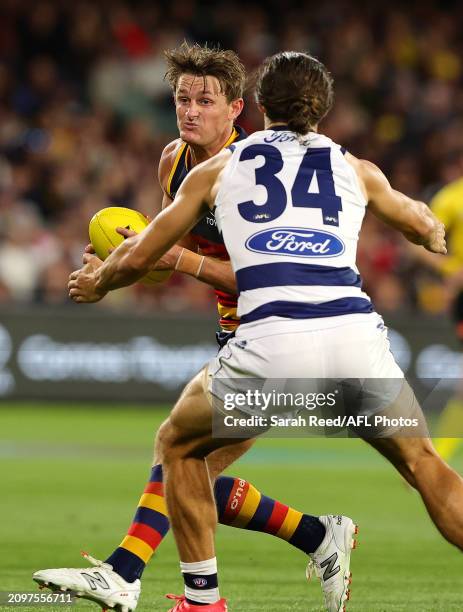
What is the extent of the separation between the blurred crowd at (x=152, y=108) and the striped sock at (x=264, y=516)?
1039cm

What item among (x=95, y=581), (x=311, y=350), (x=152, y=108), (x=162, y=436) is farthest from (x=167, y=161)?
(x=152, y=108)

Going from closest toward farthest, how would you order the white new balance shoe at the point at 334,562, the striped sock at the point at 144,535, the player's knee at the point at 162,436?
the player's knee at the point at 162,436
the striped sock at the point at 144,535
the white new balance shoe at the point at 334,562

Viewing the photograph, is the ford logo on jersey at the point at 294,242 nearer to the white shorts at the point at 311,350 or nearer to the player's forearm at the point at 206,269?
the white shorts at the point at 311,350

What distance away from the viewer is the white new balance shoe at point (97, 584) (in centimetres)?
533

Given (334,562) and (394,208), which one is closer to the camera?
(394,208)

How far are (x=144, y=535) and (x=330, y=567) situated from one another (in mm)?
923

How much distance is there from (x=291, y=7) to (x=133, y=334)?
7189mm

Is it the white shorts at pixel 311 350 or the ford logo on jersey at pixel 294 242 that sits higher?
the ford logo on jersey at pixel 294 242

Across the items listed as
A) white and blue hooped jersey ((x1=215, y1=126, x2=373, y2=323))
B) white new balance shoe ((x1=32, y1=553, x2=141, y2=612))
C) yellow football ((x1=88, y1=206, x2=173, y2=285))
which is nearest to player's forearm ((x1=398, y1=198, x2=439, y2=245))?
white and blue hooped jersey ((x1=215, y1=126, x2=373, y2=323))

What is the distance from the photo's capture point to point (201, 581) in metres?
5.25

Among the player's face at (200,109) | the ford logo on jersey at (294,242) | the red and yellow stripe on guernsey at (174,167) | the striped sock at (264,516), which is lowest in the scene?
the striped sock at (264,516)

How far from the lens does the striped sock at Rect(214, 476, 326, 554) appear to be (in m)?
6.17

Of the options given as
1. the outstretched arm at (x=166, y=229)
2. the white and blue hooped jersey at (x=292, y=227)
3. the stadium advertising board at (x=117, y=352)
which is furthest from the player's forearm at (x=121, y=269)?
the stadium advertising board at (x=117, y=352)

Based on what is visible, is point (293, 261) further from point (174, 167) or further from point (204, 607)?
point (174, 167)
